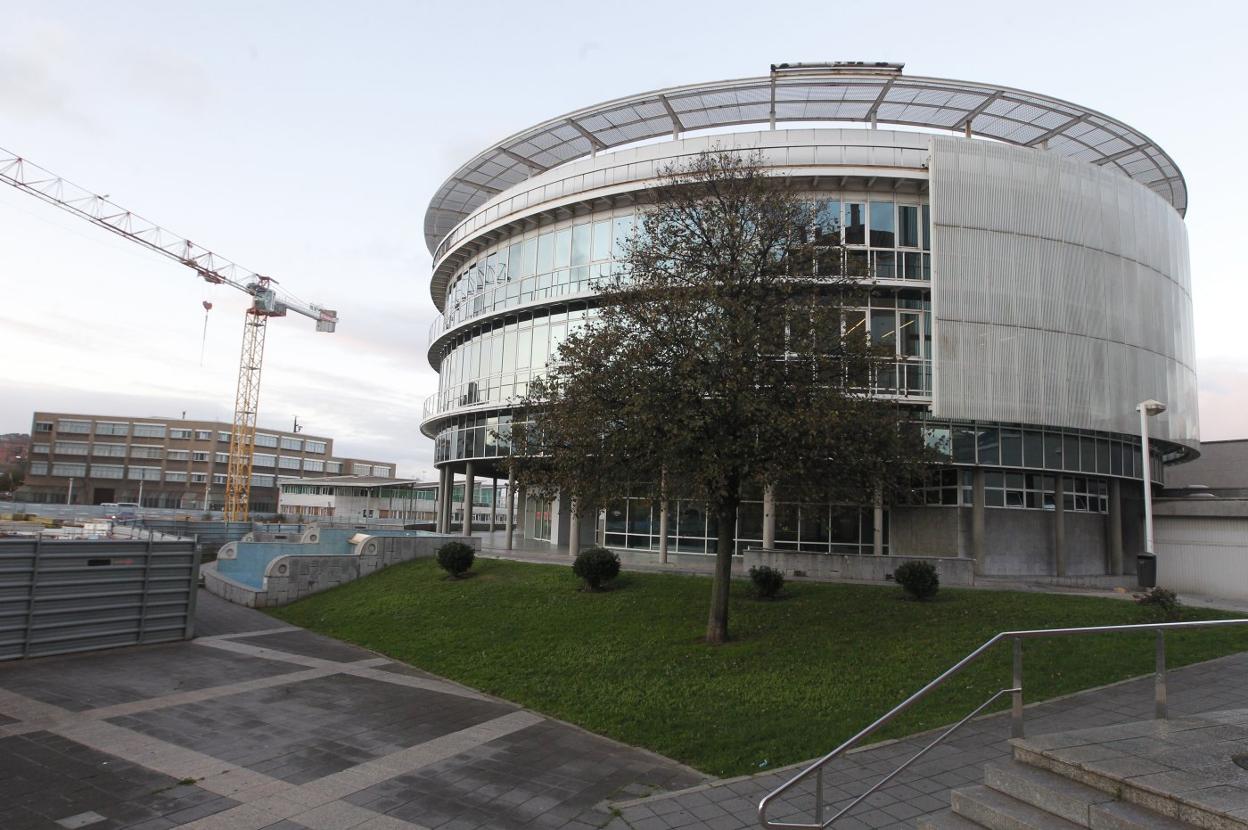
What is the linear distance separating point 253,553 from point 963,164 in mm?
29091

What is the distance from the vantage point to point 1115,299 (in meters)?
27.2

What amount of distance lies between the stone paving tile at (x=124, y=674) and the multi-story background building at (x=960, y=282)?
13.5 m

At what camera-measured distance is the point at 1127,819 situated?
4625 millimetres

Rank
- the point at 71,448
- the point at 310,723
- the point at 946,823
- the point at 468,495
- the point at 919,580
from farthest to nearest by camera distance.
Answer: the point at 71,448
the point at 468,495
the point at 919,580
the point at 310,723
the point at 946,823

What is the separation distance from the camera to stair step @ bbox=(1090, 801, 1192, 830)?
15.0ft

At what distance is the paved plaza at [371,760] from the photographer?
21.2ft

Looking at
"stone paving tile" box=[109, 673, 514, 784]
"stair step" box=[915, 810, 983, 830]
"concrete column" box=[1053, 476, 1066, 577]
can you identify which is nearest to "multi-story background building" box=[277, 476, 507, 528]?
"concrete column" box=[1053, 476, 1066, 577]

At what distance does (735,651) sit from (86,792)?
9094mm

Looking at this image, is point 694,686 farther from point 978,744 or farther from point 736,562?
point 736,562

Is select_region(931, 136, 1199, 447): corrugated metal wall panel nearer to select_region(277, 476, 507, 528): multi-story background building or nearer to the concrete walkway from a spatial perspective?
the concrete walkway

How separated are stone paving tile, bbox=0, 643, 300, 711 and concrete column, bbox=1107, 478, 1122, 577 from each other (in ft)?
96.2

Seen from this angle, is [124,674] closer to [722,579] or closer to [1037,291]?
[722,579]

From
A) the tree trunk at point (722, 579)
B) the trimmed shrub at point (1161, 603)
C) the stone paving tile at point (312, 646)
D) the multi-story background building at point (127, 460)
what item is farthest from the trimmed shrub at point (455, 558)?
the multi-story background building at point (127, 460)

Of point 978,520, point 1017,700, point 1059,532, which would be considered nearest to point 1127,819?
point 1017,700
